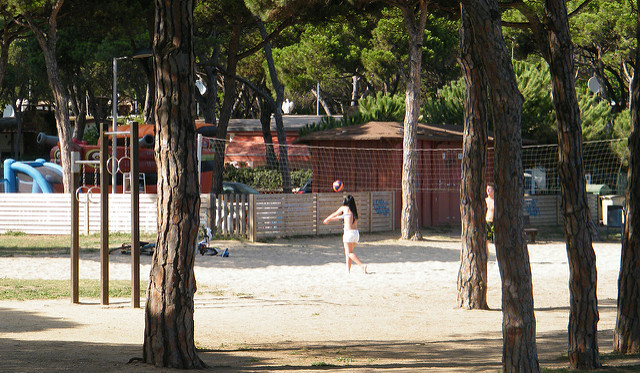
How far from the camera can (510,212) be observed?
5.82 m

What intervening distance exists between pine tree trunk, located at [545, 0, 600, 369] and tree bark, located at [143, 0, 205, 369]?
3165 millimetres

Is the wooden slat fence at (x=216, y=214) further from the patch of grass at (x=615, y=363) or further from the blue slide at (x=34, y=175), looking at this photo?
the patch of grass at (x=615, y=363)

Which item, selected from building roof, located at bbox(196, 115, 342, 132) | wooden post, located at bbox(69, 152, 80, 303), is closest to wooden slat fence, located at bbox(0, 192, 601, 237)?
wooden post, located at bbox(69, 152, 80, 303)

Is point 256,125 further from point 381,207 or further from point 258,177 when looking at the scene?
point 381,207

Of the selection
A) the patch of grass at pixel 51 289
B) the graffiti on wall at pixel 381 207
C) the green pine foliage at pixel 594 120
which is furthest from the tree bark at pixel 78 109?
the patch of grass at pixel 51 289

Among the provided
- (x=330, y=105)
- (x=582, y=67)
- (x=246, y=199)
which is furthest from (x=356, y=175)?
(x=330, y=105)

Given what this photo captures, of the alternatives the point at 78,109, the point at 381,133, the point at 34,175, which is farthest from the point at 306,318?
the point at 78,109

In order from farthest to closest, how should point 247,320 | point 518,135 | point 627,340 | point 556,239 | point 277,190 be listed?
point 277,190 < point 556,239 < point 247,320 < point 627,340 < point 518,135

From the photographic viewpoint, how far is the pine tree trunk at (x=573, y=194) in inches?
282

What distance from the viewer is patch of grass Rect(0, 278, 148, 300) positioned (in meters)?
11.6

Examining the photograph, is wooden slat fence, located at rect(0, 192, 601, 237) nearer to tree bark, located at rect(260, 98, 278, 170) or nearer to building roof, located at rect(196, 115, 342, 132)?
tree bark, located at rect(260, 98, 278, 170)

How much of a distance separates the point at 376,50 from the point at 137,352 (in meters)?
29.5

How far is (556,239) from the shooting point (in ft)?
72.7

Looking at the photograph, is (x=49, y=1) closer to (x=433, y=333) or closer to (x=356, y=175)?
(x=356, y=175)
